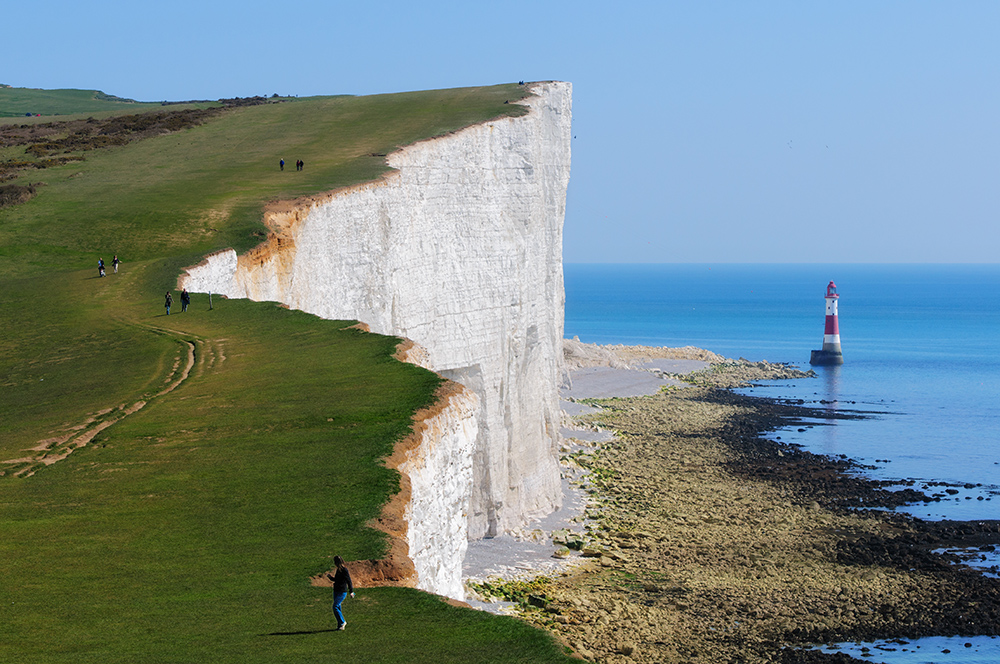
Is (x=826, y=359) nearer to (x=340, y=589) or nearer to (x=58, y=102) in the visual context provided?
(x=58, y=102)

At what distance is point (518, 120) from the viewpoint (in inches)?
1925

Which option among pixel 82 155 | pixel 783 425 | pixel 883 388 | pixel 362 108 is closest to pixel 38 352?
pixel 82 155

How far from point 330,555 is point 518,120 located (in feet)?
126

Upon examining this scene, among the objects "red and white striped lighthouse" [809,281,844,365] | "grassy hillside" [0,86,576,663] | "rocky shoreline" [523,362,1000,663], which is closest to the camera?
"grassy hillside" [0,86,576,663]

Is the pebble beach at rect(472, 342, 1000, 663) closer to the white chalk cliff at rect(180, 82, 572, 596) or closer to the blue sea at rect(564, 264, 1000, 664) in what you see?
the blue sea at rect(564, 264, 1000, 664)

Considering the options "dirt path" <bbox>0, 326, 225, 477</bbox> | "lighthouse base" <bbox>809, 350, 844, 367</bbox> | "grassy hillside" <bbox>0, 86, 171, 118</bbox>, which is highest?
"grassy hillside" <bbox>0, 86, 171, 118</bbox>

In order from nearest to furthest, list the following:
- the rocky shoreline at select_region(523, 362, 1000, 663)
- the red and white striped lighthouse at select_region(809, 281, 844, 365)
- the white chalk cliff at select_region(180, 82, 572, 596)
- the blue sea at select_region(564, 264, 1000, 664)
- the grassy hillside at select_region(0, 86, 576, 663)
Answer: the grassy hillside at select_region(0, 86, 576, 663)
the rocky shoreline at select_region(523, 362, 1000, 663)
the white chalk cliff at select_region(180, 82, 572, 596)
the blue sea at select_region(564, 264, 1000, 664)
the red and white striped lighthouse at select_region(809, 281, 844, 365)

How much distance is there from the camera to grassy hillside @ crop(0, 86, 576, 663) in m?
11.1

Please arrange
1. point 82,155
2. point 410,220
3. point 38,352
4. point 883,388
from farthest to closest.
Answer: point 883,388, point 82,155, point 410,220, point 38,352

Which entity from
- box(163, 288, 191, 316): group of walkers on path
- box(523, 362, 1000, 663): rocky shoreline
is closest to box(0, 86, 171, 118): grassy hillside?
box(163, 288, 191, 316): group of walkers on path

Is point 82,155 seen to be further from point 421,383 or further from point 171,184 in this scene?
point 421,383

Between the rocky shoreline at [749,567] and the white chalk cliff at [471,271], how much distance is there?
4.88m

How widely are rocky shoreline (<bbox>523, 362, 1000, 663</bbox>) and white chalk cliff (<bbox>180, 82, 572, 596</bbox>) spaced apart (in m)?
4.88

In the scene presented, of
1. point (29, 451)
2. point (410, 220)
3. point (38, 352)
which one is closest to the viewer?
point (29, 451)
